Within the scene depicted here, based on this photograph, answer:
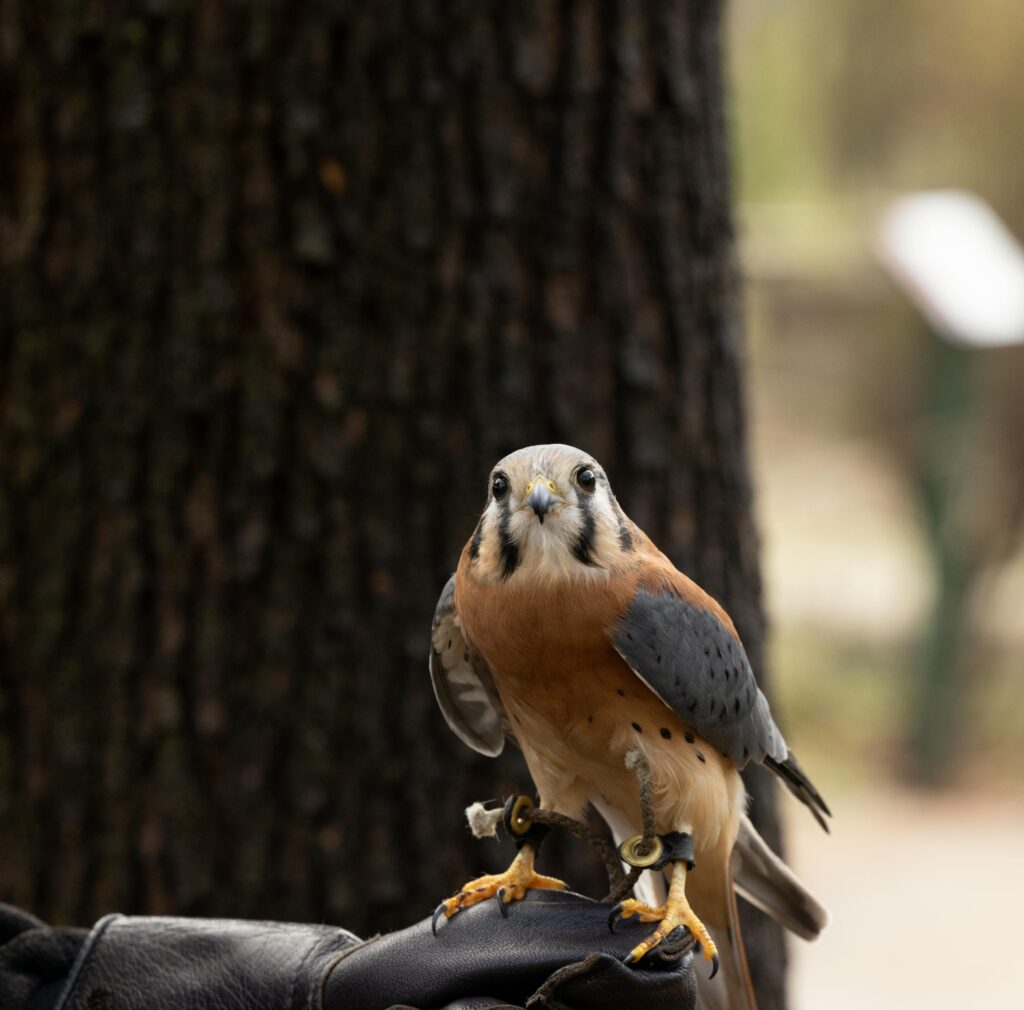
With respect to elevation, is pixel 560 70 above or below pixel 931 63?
below

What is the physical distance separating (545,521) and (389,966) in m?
0.70

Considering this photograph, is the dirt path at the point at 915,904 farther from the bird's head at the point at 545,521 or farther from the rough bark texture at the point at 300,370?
the bird's head at the point at 545,521

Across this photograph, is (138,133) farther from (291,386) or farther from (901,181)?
(901,181)

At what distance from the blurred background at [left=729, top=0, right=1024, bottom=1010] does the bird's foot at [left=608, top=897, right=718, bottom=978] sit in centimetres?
638

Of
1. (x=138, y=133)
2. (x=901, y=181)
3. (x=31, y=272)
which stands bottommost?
(x=31, y=272)

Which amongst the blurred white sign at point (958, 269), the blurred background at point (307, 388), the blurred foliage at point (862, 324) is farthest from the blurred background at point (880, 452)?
the blurred background at point (307, 388)

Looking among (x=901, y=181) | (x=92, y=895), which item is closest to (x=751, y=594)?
(x=92, y=895)

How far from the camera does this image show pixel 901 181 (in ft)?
38.8

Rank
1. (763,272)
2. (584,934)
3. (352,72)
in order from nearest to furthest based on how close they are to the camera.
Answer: (584,934) → (352,72) → (763,272)

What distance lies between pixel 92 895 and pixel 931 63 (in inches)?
421

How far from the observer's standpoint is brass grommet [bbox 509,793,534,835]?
6.10ft

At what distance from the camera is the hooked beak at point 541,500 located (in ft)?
5.79

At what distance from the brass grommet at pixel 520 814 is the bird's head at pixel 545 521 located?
1.04 feet

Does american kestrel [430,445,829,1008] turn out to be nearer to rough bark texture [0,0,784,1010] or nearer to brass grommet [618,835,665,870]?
brass grommet [618,835,665,870]
